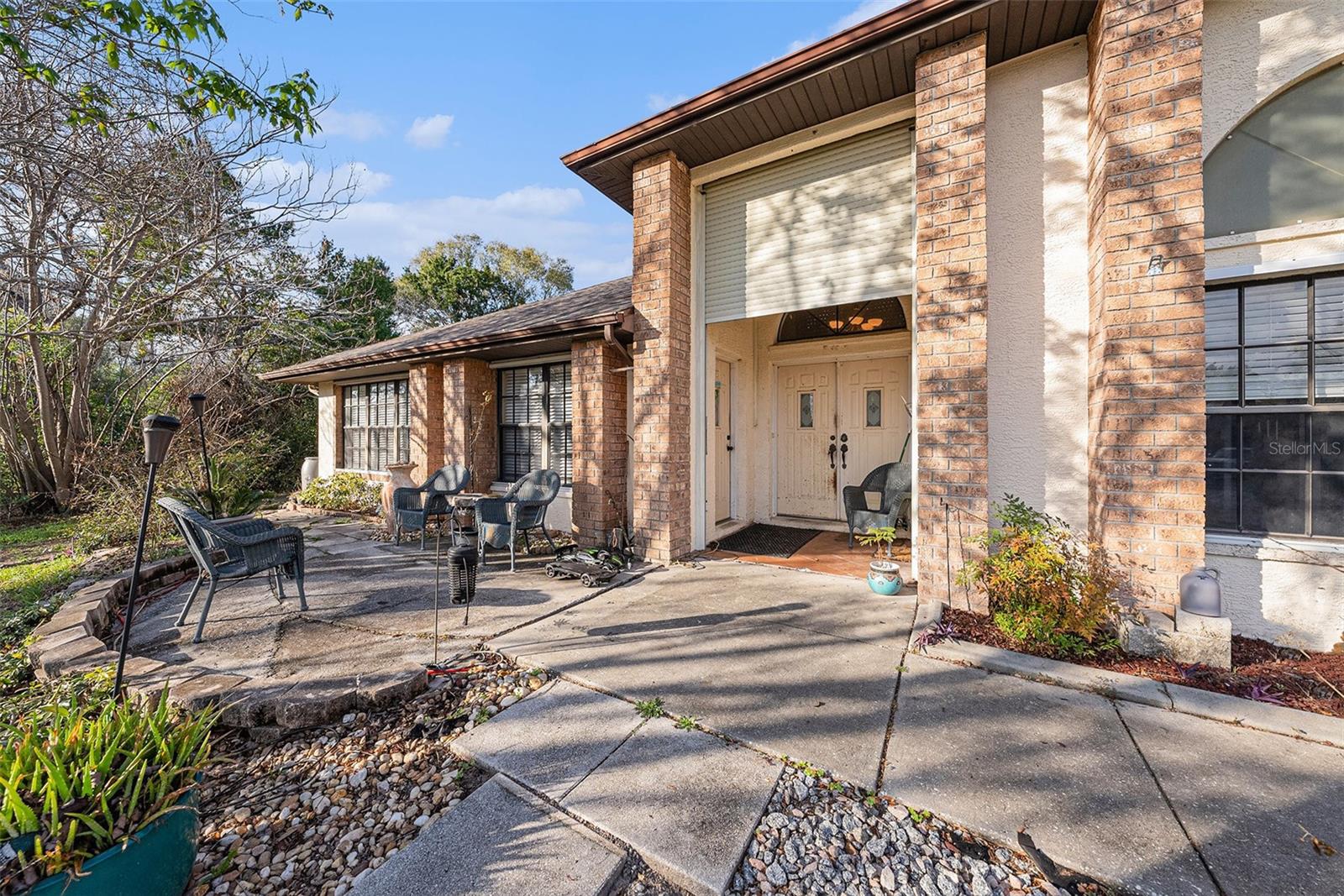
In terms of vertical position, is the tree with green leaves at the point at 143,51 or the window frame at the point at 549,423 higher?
the tree with green leaves at the point at 143,51

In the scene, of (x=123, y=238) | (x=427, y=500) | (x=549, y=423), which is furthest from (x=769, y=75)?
(x=123, y=238)

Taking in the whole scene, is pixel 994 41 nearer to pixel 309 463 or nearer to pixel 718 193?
pixel 718 193

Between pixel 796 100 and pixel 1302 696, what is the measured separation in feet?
18.4

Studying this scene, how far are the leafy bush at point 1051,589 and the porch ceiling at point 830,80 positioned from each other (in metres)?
3.87

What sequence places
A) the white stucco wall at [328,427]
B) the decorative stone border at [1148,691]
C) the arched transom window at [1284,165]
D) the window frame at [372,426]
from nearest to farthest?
Result: the decorative stone border at [1148,691] → the arched transom window at [1284,165] → the window frame at [372,426] → the white stucco wall at [328,427]

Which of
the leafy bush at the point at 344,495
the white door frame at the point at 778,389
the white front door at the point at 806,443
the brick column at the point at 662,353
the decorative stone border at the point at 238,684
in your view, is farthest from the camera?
the leafy bush at the point at 344,495

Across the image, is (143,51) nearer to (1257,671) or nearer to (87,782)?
(87,782)

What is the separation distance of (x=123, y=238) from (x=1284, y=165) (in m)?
12.4

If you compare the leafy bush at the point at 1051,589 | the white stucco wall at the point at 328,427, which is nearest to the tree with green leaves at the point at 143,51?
the white stucco wall at the point at 328,427

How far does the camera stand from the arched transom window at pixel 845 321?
22.1 ft

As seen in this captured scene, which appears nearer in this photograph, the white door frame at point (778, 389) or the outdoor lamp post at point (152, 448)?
the outdoor lamp post at point (152, 448)

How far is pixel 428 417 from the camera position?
8.03 meters

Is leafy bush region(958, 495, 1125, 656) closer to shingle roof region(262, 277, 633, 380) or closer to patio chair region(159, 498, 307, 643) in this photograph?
shingle roof region(262, 277, 633, 380)

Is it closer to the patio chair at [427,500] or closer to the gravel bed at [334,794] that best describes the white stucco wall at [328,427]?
the patio chair at [427,500]
